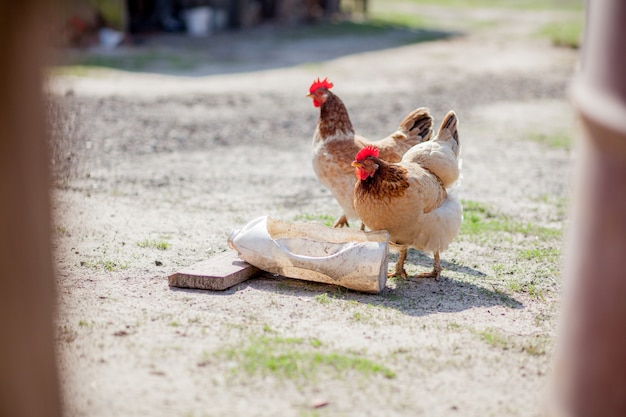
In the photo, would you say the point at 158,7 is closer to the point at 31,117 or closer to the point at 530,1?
the point at 530,1

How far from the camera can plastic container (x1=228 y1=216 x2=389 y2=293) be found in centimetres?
503

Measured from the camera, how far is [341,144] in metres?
6.27

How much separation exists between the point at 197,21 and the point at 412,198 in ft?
49.7

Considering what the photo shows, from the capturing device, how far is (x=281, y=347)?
4.20 metres

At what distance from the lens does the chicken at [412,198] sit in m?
5.20

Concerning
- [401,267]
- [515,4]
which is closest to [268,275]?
[401,267]

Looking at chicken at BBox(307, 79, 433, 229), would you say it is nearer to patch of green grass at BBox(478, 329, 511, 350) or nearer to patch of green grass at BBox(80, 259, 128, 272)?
patch of green grass at BBox(80, 259, 128, 272)

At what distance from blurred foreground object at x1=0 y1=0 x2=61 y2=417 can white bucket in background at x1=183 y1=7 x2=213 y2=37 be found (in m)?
16.9

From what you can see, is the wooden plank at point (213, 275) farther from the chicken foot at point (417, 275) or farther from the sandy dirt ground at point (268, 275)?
the chicken foot at point (417, 275)

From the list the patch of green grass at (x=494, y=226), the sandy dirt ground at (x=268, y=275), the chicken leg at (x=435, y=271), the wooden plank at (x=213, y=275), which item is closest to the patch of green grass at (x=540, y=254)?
the sandy dirt ground at (x=268, y=275)

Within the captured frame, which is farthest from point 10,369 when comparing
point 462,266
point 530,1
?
point 530,1

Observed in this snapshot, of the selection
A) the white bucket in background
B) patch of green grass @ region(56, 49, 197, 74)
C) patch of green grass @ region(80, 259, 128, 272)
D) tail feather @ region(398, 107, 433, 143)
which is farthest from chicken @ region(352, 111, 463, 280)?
the white bucket in background

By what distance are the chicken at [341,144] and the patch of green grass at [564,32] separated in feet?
41.3

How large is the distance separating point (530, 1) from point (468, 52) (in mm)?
13079
